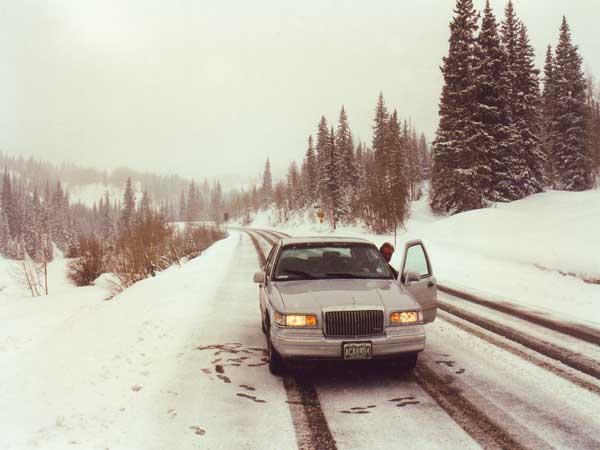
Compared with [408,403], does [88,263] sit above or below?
below

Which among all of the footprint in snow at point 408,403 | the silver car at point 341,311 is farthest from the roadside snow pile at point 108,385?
the footprint in snow at point 408,403

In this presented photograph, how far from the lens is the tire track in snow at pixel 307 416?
3541 mm

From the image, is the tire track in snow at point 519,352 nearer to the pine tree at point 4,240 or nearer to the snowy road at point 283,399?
the snowy road at point 283,399

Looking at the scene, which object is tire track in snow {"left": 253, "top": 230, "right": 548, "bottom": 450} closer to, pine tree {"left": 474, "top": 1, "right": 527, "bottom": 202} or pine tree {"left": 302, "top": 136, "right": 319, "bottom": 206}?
pine tree {"left": 474, "top": 1, "right": 527, "bottom": 202}


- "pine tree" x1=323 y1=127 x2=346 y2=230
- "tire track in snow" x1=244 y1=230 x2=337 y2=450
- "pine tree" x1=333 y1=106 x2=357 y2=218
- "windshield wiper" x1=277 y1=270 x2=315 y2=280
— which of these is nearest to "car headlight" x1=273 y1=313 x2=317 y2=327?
"tire track in snow" x1=244 y1=230 x2=337 y2=450

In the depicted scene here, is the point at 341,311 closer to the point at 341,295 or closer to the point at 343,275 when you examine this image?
the point at 341,295

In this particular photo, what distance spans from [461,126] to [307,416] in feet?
97.8

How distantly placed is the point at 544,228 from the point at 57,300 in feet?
80.0

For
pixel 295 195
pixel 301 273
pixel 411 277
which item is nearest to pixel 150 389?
pixel 301 273

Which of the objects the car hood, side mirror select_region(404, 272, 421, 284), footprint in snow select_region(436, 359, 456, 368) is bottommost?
footprint in snow select_region(436, 359, 456, 368)

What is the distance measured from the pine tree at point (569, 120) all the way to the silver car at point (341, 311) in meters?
40.9

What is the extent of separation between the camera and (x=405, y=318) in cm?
471

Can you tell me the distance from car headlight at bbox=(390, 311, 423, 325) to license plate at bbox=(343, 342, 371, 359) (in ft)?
1.41

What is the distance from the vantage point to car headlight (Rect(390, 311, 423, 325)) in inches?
184
